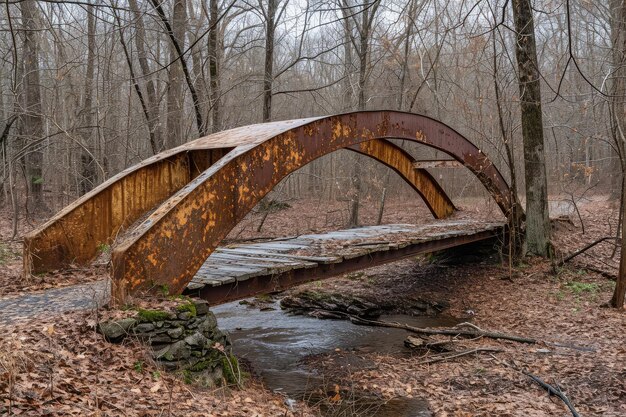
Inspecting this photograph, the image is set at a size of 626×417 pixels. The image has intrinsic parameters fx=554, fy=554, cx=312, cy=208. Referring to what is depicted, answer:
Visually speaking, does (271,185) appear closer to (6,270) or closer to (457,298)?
(6,270)

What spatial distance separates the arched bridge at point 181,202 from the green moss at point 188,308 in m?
0.30

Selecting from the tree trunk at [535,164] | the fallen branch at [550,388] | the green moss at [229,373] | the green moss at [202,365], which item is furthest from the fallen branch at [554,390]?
the tree trunk at [535,164]

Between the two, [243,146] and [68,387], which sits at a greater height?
[243,146]

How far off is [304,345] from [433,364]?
2216 millimetres

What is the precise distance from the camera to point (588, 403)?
5.73 meters

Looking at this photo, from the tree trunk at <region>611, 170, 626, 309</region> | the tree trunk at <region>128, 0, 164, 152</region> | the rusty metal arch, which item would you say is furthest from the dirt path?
the tree trunk at <region>611, 170, 626, 309</region>

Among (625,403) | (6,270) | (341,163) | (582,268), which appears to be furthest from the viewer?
(341,163)

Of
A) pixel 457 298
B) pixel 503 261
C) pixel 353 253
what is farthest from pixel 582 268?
pixel 353 253

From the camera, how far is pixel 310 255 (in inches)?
319

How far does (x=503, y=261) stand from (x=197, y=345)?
8836mm

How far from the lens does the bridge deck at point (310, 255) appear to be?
645cm

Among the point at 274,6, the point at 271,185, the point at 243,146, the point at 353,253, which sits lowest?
the point at 353,253

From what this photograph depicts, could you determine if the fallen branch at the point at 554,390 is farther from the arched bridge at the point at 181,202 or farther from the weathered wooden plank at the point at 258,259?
the arched bridge at the point at 181,202

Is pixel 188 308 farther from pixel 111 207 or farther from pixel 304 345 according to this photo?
pixel 304 345
